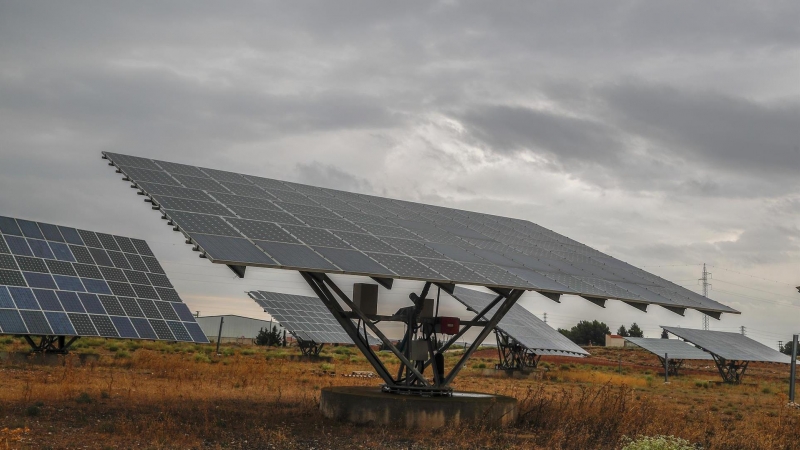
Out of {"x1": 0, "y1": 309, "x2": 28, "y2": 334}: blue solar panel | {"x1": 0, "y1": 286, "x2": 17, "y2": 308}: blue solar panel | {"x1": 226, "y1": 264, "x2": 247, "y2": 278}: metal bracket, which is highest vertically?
{"x1": 226, "y1": 264, "x2": 247, "y2": 278}: metal bracket

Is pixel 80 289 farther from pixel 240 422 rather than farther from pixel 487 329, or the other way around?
pixel 487 329

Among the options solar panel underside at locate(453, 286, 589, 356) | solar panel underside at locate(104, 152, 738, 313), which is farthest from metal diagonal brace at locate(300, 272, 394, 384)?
solar panel underside at locate(453, 286, 589, 356)

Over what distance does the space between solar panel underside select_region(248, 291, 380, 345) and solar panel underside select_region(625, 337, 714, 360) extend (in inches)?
683

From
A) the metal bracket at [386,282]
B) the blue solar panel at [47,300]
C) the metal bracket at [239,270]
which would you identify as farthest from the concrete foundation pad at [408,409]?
the blue solar panel at [47,300]

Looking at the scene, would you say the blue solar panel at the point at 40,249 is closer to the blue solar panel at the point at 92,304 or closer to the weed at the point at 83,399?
the blue solar panel at the point at 92,304

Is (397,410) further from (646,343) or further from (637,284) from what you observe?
(646,343)

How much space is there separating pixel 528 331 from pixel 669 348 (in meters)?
12.1

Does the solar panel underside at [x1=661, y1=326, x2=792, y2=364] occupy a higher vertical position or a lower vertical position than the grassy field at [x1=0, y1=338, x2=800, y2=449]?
higher

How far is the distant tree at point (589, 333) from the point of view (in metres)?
138

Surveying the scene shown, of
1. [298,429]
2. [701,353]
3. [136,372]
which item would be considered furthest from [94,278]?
[701,353]

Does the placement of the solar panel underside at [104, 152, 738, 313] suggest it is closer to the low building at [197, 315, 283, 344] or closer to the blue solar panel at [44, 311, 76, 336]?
the blue solar panel at [44, 311, 76, 336]

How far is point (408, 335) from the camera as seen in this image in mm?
19062

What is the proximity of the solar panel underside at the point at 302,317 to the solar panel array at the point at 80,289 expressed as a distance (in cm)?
1419

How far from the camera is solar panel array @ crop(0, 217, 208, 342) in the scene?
26.8m
